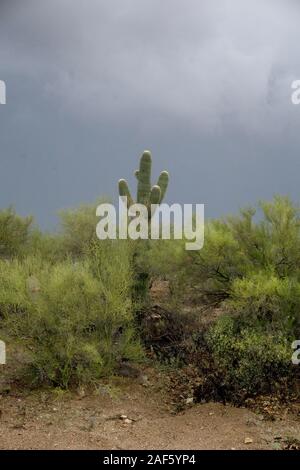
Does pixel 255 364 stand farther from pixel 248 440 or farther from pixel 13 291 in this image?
pixel 13 291

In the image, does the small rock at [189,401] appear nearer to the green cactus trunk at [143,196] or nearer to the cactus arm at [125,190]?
the green cactus trunk at [143,196]

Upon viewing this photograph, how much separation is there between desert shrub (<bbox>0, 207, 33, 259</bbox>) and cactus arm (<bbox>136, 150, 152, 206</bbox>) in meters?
7.46

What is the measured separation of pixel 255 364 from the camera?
52.5ft

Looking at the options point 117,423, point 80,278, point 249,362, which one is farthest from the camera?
point 80,278

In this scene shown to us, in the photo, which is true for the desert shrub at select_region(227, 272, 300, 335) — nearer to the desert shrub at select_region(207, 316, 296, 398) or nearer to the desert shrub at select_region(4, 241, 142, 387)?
the desert shrub at select_region(207, 316, 296, 398)

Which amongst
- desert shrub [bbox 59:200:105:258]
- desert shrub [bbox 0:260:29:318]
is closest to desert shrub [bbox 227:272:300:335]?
desert shrub [bbox 0:260:29:318]

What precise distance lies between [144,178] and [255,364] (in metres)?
9.20

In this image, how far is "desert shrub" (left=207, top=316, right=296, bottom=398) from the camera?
15992mm
